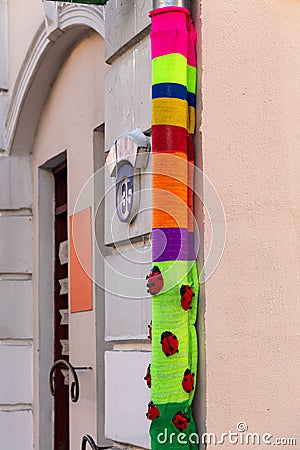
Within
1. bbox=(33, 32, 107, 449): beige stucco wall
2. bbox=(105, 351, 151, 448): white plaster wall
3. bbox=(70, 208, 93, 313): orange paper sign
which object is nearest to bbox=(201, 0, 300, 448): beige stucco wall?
bbox=(105, 351, 151, 448): white plaster wall

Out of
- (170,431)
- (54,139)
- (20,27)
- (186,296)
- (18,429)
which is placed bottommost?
(18,429)

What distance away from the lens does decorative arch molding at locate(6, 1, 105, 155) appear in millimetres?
5085

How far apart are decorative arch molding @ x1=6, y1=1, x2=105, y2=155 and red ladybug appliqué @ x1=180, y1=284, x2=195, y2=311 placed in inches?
72.9

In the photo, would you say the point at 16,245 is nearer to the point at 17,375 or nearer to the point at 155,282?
the point at 17,375

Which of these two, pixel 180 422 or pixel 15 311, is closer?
pixel 180 422

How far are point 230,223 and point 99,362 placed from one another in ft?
6.02

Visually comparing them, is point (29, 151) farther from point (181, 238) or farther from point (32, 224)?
point (181, 238)

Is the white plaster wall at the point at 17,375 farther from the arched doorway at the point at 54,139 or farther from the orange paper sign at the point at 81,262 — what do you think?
the orange paper sign at the point at 81,262

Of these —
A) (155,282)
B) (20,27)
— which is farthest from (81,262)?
(155,282)

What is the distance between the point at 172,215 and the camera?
10.7ft

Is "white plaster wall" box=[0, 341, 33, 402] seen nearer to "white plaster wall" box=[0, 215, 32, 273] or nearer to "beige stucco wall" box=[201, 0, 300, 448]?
"white plaster wall" box=[0, 215, 32, 273]

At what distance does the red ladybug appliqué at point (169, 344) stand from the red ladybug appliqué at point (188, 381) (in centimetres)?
9

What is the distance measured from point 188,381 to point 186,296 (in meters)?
0.28

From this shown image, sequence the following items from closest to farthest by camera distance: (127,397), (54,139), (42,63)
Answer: (127,397), (42,63), (54,139)
